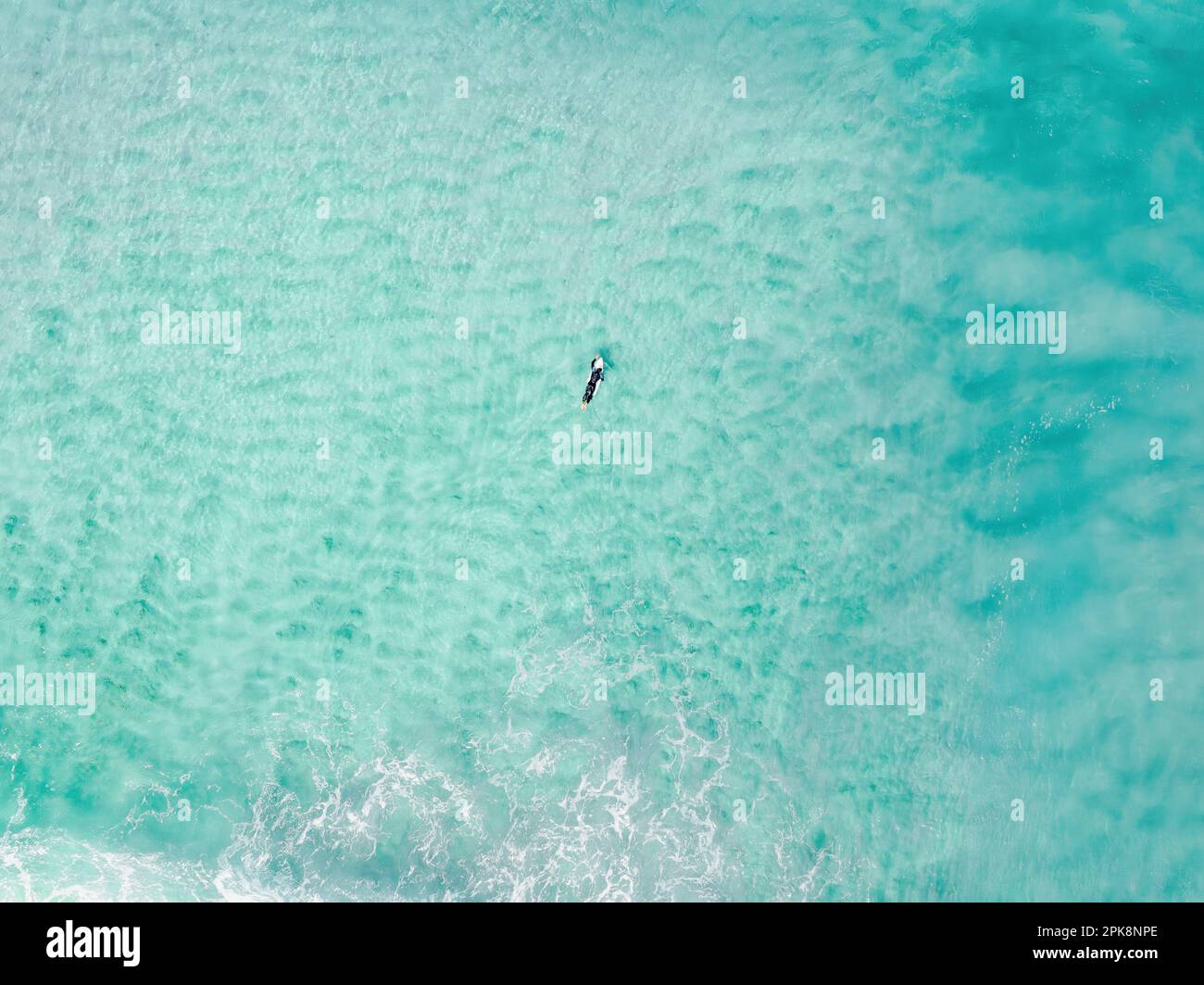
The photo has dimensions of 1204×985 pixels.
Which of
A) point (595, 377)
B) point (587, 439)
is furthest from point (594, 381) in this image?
point (587, 439)

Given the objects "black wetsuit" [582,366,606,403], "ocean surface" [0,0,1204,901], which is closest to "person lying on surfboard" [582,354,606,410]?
"black wetsuit" [582,366,606,403]

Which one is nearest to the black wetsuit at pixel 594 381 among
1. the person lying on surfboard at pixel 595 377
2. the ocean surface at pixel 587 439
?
the person lying on surfboard at pixel 595 377

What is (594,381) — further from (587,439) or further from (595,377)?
(587,439)

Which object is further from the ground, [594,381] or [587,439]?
[594,381]

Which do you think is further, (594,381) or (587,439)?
(587,439)

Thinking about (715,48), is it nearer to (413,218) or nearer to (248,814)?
(413,218)

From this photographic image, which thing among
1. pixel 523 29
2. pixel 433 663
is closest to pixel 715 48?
pixel 523 29

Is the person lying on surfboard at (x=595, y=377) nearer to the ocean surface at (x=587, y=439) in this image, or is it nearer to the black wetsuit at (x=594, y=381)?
the black wetsuit at (x=594, y=381)
